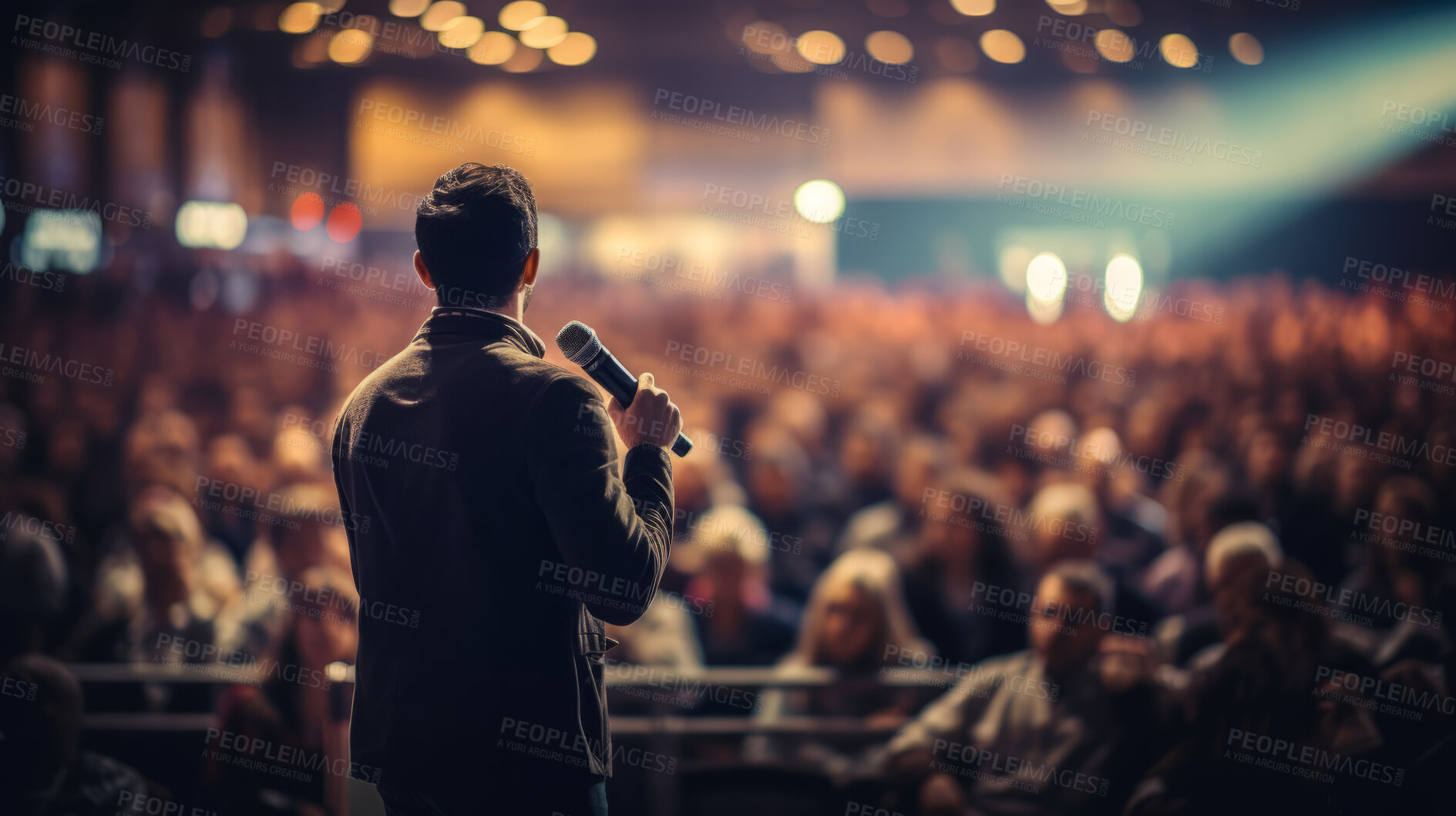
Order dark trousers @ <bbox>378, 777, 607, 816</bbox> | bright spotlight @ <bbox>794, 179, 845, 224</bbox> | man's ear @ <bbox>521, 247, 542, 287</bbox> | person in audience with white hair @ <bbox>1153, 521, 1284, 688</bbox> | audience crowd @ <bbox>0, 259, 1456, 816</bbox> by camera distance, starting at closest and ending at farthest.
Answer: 1. dark trousers @ <bbox>378, 777, 607, 816</bbox>
2. man's ear @ <bbox>521, 247, 542, 287</bbox>
3. audience crowd @ <bbox>0, 259, 1456, 816</bbox>
4. person in audience with white hair @ <bbox>1153, 521, 1284, 688</bbox>
5. bright spotlight @ <bbox>794, 179, 845, 224</bbox>

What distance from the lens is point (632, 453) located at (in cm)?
164

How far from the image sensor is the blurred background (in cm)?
313

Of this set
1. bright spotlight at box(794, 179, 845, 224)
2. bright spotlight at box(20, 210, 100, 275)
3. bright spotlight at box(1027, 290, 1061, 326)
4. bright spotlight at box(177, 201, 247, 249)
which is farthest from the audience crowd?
bright spotlight at box(177, 201, 247, 249)

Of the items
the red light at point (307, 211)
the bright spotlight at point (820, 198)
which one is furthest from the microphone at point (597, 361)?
the red light at point (307, 211)

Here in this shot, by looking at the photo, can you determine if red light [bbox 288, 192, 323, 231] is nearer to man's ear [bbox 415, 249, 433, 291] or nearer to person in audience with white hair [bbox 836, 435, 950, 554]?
person in audience with white hair [bbox 836, 435, 950, 554]

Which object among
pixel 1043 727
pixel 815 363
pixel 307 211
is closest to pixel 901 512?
pixel 1043 727

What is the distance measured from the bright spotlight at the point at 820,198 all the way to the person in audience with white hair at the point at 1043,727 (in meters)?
17.3

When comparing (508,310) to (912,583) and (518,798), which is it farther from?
(912,583)

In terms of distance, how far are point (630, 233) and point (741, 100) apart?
5130 mm

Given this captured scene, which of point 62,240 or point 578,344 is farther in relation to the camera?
point 62,240

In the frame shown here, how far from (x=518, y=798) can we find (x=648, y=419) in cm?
64

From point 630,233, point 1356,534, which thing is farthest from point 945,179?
point 1356,534

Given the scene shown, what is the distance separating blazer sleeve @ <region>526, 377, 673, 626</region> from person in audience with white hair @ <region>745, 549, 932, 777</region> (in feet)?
7.13

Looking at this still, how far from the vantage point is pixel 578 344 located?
5.44ft
